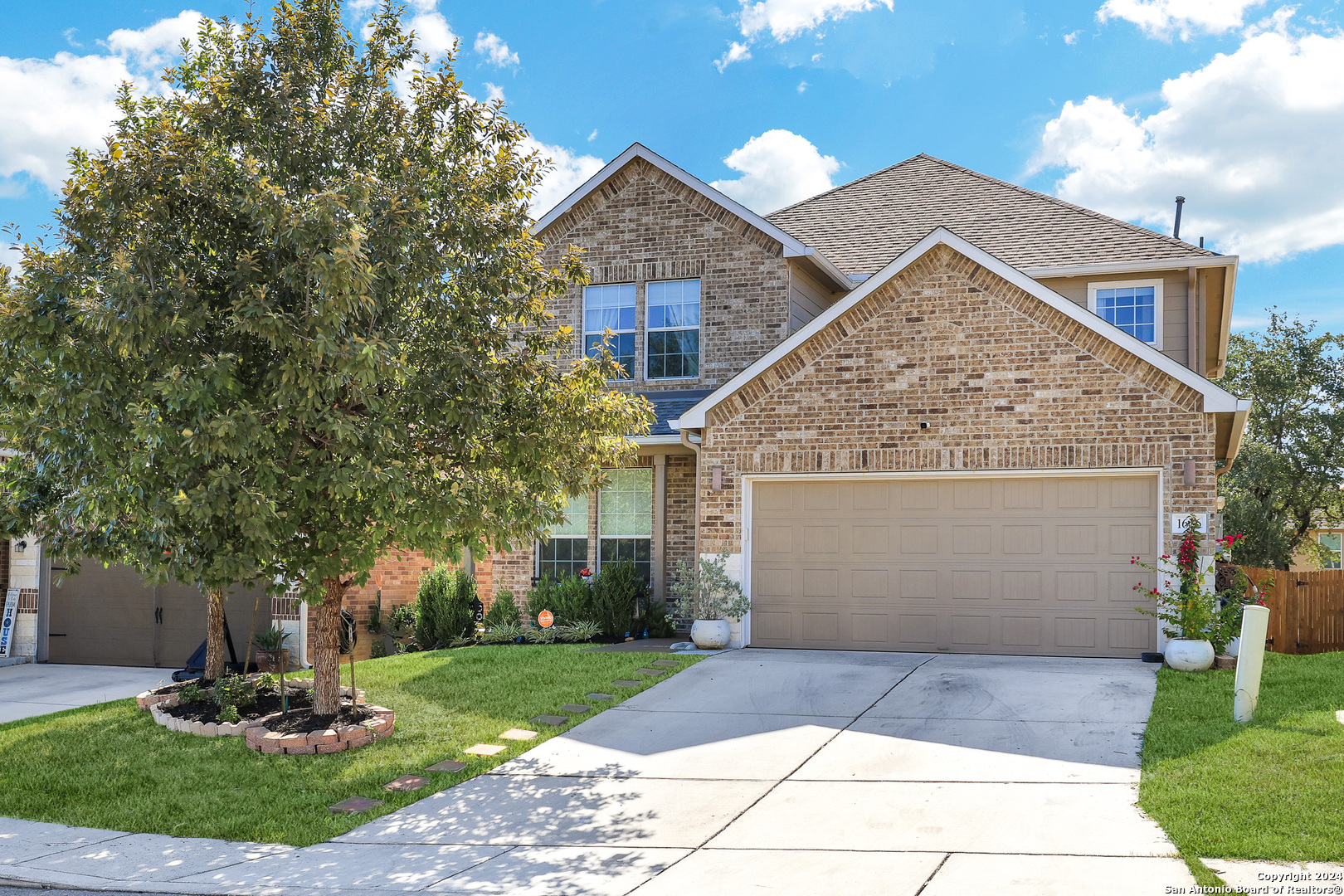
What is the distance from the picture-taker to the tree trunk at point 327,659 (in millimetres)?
9445

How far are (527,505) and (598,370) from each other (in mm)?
1570

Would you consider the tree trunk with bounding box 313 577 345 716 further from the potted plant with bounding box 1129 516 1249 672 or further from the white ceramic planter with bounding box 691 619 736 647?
the potted plant with bounding box 1129 516 1249 672

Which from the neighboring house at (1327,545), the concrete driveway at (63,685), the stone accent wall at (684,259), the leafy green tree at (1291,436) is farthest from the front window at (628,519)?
the neighboring house at (1327,545)

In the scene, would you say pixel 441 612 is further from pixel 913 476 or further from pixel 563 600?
pixel 913 476

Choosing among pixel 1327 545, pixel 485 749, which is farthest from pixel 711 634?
pixel 1327 545

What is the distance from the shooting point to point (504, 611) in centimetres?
1616

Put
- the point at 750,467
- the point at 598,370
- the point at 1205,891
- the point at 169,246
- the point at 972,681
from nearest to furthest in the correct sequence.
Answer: the point at 1205,891 → the point at 169,246 → the point at 598,370 → the point at 972,681 → the point at 750,467

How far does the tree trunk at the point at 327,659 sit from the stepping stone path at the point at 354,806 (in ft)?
6.98

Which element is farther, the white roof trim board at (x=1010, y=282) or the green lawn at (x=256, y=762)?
the white roof trim board at (x=1010, y=282)

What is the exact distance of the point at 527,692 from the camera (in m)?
10.9

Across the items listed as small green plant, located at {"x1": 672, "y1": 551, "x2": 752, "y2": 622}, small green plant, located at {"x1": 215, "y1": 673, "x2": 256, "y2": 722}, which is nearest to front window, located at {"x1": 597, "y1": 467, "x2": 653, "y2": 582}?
small green plant, located at {"x1": 672, "y1": 551, "x2": 752, "y2": 622}

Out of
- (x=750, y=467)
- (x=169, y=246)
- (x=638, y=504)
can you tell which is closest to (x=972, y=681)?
(x=750, y=467)

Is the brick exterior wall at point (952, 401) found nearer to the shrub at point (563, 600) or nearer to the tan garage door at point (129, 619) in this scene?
the shrub at point (563, 600)

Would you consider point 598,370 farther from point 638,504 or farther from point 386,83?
point 638,504
